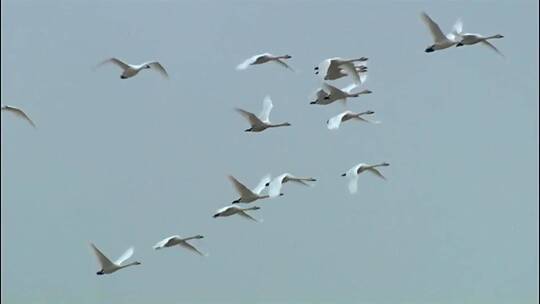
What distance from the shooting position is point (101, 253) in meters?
11.1

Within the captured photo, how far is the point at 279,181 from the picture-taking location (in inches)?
421

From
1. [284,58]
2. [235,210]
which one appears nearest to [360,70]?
[284,58]

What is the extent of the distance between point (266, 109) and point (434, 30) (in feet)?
4.88

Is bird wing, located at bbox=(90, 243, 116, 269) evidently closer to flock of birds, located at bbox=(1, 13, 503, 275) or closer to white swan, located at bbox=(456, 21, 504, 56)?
flock of birds, located at bbox=(1, 13, 503, 275)

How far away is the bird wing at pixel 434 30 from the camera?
10352 millimetres

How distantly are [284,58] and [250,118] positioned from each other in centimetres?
51

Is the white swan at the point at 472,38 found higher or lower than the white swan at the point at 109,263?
higher

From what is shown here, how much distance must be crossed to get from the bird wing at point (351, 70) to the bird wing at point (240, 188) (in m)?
1.11

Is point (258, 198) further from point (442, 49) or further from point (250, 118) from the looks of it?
point (442, 49)

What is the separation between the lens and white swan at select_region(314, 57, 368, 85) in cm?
1016

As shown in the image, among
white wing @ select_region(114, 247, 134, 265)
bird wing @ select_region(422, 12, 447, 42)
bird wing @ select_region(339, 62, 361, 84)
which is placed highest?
bird wing @ select_region(422, 12, 447, 42)

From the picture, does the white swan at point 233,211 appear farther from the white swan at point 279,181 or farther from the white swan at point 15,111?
the white swan at point 15,111

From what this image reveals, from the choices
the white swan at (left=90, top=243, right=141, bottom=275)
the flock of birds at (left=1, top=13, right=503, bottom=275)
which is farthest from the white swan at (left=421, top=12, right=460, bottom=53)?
the white swan at (left=90, top=243, right=141, bottom=275)

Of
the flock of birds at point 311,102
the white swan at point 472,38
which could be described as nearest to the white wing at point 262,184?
the flock of birds at point 311,102
